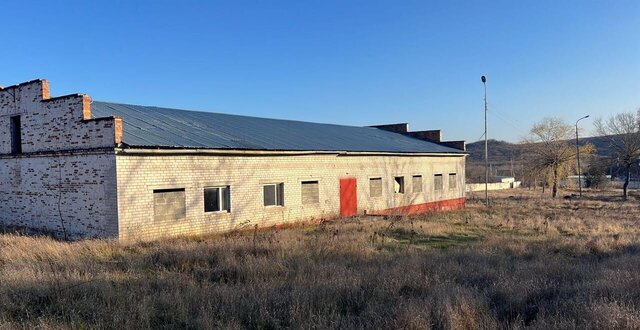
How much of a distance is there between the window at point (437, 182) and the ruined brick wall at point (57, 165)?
19278mm

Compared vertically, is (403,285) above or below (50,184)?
below

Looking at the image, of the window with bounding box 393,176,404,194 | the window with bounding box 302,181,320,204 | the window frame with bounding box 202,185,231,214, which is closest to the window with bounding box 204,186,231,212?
the window frame with bounding box 202,185,231,214

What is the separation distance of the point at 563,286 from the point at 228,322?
4.90 meters

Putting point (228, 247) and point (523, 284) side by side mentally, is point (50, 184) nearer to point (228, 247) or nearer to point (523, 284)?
point (228, 247)

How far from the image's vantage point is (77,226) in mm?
14320

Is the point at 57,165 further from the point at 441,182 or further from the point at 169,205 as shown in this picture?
the point at 441,182

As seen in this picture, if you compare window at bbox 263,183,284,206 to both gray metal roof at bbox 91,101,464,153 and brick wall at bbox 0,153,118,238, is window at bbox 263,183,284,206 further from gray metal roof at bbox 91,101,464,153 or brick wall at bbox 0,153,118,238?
brick wall at bbox 0,153,118,238

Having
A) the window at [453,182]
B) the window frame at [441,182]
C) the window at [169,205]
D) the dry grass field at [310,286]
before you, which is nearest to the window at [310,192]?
the window at [169,205]

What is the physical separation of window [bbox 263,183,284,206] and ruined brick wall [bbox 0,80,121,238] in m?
5.94

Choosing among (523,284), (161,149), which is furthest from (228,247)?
(523,284)

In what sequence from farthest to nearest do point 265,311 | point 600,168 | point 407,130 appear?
point 600,168, point 407,130, point 265,311

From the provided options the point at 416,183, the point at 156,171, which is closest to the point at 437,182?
the point at 416,183

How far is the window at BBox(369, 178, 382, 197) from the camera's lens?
916 inches

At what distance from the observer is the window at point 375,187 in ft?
76.3
